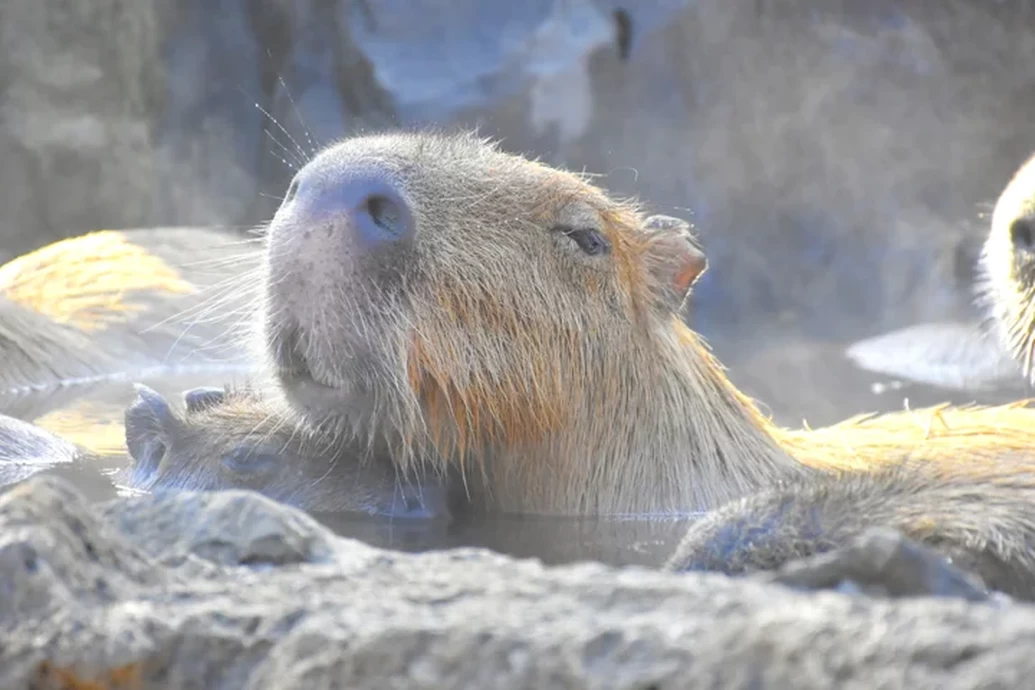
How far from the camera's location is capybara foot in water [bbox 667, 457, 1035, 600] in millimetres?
2559

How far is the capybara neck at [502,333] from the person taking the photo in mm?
3279

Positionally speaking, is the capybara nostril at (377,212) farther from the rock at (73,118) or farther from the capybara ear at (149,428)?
the rock at (73,118)

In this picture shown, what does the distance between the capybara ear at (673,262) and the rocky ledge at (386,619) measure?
6.57 feet

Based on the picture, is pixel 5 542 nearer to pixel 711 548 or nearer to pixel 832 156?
pixel 711 548

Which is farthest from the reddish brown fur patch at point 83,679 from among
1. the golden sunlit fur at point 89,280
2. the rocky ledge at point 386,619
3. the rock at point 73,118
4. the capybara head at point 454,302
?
the rock at point 73,118

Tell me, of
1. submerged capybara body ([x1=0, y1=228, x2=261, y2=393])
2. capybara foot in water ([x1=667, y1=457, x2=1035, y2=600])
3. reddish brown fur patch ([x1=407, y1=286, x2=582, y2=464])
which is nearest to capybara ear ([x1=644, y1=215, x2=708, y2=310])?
reddish brown fur patch ([x1=407, y1=286, x2=582, y2=464])

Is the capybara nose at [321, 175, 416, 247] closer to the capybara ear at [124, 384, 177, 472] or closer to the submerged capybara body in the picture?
the capybara ear at [124, 384, 177, 472]

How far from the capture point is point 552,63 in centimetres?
1003

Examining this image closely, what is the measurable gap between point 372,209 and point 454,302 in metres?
0.27

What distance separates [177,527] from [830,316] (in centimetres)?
842

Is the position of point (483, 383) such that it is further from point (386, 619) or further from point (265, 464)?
point (386, 619)

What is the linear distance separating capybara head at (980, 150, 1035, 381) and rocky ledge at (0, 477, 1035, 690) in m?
1.90

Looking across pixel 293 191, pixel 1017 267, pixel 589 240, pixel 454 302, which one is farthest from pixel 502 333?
pixel 1017 267

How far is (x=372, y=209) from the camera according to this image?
3293 mm
